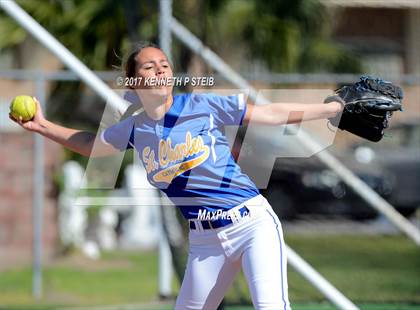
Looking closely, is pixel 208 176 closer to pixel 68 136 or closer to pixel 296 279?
pixel 68 136

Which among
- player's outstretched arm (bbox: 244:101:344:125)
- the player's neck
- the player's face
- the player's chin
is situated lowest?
player's outstretched arm (bbox: 244:101:344:125)

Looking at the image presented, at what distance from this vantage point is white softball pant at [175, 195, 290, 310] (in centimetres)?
517

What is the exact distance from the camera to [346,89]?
554 centimetres

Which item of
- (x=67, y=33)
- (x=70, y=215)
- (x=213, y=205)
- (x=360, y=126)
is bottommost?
(x=213, y=205)

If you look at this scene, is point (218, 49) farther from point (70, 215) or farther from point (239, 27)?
point (70, 215)

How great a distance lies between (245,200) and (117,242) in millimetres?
9223

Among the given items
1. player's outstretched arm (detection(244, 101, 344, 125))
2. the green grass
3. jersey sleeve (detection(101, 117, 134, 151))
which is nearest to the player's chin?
jersey sleeve (detection(101, 117, 134, 151))

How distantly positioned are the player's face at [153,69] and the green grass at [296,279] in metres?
4.35

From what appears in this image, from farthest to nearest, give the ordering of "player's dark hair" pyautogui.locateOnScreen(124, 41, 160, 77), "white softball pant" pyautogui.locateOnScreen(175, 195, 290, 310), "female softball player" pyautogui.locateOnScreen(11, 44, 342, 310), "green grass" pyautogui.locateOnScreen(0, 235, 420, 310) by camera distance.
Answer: "green grass" pyautogui.locateOnScreen(0, 235, 420, 310), "player's dark hair" pyautogui.locateOnScreen(124, 41, 160, 77), "female softball player" pyautogui.locateOnScreen(11, 44, 342, 310), "white softball pant" pyautogui.locateOnScreen(175, 195, 290, 310)

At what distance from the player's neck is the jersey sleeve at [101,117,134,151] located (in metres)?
0.18

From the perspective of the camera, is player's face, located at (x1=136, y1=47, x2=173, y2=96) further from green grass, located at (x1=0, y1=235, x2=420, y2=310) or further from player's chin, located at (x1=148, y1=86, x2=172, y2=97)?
green grass, located at (x1=0, y1=235, x2=420, y2=310)

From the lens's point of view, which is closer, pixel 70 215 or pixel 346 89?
pixel 346 89

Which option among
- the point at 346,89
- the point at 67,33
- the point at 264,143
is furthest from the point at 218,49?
the point at 346,89

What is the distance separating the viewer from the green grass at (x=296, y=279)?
10016 mm
